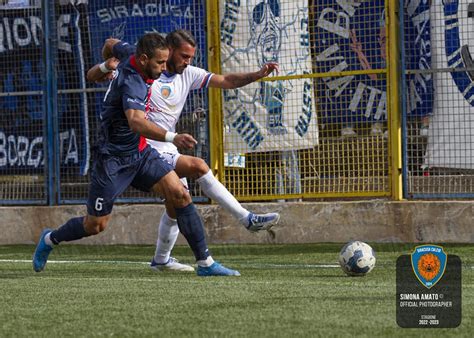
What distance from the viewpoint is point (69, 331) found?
5715 mm

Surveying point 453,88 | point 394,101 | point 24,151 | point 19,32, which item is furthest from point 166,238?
point 19,32

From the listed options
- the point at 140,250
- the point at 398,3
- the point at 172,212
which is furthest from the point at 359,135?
the point at 172,212

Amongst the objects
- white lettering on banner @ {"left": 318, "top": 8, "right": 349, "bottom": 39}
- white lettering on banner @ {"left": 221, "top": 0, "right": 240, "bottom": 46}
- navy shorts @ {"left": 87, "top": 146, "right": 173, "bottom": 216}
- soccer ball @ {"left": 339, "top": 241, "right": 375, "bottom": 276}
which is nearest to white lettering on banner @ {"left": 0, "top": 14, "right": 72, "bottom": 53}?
white lettering on banner @ {"left": 221, "top": 0, "right": 240, "bottom": 46}

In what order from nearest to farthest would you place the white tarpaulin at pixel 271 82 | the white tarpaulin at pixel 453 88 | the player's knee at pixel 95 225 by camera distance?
the player's knee at pixel 95 225 → the white tarpaulin at pixel 453 88 → the white tarpaulin at pixel 271 82

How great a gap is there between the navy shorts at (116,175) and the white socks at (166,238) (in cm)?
64

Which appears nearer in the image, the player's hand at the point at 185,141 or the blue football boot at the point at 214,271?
the player's hand at the point at 185,141

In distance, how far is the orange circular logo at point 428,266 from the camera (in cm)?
566

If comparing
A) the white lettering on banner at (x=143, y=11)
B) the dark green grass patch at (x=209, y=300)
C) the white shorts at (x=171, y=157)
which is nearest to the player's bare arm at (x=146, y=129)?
the dark green grass patch at (x=209, y=300)

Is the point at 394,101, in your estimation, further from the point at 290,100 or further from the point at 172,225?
the point at 172,225

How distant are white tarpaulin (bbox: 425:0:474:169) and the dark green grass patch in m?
1.41

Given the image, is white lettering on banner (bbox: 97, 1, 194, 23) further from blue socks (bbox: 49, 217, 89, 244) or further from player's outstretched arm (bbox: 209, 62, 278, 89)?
Result: blue socks (bbox: 49, 217, 89, 244)

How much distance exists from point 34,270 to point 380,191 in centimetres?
430

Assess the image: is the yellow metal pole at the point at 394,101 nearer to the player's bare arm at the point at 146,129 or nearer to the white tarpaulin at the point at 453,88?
the white tarpaulin at the point at 453,88

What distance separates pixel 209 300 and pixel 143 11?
7.24m
